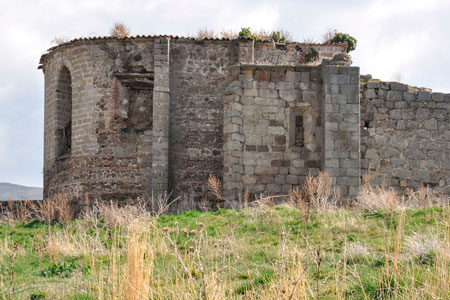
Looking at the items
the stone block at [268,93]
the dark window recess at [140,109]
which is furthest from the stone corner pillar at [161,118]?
the stone block at [268,93]

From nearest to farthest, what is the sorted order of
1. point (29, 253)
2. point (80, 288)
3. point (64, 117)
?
1. point (80, 288)
2. point (29, 253)
3. point (64, 117)

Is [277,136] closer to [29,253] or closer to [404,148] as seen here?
[404,148]

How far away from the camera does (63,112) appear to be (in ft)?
65.0

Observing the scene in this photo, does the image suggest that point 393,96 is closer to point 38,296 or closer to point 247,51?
point 247,51

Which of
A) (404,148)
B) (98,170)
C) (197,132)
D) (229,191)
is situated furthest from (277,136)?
(98,170)

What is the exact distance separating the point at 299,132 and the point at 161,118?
16.6ft

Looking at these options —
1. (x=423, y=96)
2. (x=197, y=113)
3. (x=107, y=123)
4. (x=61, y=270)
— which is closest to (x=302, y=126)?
(x=423, y=96)

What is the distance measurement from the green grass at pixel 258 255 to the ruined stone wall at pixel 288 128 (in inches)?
80.0

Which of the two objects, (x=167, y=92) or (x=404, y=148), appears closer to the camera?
(x=404, y=148)

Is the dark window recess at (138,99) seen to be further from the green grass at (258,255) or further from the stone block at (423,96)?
the stone block at (423,96)

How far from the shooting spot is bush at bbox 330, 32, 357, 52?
20.7 metres

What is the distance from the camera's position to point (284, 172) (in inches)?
549

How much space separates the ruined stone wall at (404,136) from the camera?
1423 centimetres

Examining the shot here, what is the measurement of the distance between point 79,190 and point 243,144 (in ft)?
20.9
